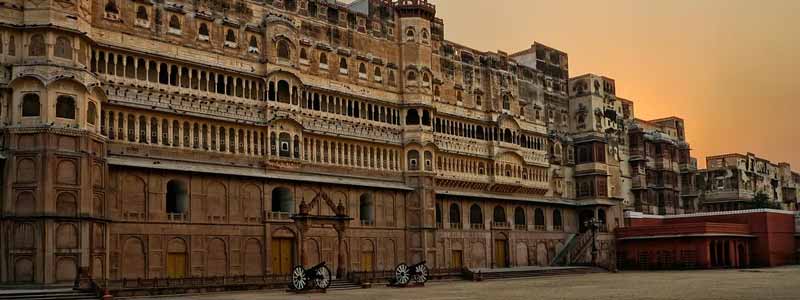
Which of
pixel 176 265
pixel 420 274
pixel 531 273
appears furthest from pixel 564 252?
pixel 176 265

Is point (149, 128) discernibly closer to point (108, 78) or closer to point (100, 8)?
point (108, 78)

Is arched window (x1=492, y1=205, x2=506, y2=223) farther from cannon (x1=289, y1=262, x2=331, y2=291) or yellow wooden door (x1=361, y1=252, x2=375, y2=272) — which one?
cannon (x1=289, y1=262, x2=331, y2=291)

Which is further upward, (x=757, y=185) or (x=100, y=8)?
(x=100, y=8)

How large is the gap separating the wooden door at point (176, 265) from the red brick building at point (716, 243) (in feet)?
134

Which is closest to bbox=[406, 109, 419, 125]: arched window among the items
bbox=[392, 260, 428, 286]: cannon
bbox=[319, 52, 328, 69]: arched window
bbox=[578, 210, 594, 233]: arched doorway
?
bbox=[319, 52, 328, 69]: arched window

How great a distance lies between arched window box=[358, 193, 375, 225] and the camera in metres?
54.3

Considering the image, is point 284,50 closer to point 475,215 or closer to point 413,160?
point 413,160

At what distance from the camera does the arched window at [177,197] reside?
146ft

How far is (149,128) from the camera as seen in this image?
44062 millimetres

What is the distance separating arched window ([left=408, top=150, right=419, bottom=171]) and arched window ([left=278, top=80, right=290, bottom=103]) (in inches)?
420

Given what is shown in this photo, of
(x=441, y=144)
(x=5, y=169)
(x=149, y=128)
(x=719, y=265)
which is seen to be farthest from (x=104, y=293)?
(x=719, y=265)

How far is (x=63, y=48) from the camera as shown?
3981cm

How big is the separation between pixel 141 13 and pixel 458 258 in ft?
93.0

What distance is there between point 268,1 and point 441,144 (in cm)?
1693
